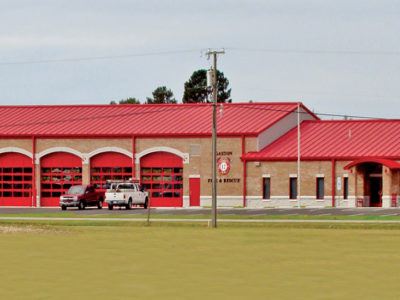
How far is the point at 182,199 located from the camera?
71.4 metres

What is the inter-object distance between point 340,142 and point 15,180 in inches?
1150

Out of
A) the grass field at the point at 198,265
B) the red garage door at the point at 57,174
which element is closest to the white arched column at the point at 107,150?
the red garage door at the point at 57,174

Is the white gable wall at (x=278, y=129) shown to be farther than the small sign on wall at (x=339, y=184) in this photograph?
Yes

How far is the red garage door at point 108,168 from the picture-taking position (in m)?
72.9

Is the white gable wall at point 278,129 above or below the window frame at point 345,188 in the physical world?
above

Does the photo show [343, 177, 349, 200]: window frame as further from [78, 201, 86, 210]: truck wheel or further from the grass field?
the grass field

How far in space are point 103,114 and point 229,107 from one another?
11809 millimetres

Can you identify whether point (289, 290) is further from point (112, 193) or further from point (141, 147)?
point (141, 147)

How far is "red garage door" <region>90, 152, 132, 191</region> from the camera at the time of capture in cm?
7294

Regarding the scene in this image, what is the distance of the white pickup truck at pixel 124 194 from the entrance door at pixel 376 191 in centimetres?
1910

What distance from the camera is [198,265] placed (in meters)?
22.3

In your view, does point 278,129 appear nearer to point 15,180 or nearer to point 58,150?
point 58,150

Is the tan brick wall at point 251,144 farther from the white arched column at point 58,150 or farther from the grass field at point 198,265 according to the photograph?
the grass field at point 198,265

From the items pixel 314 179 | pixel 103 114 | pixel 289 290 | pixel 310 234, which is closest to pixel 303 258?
pixel 289 290
